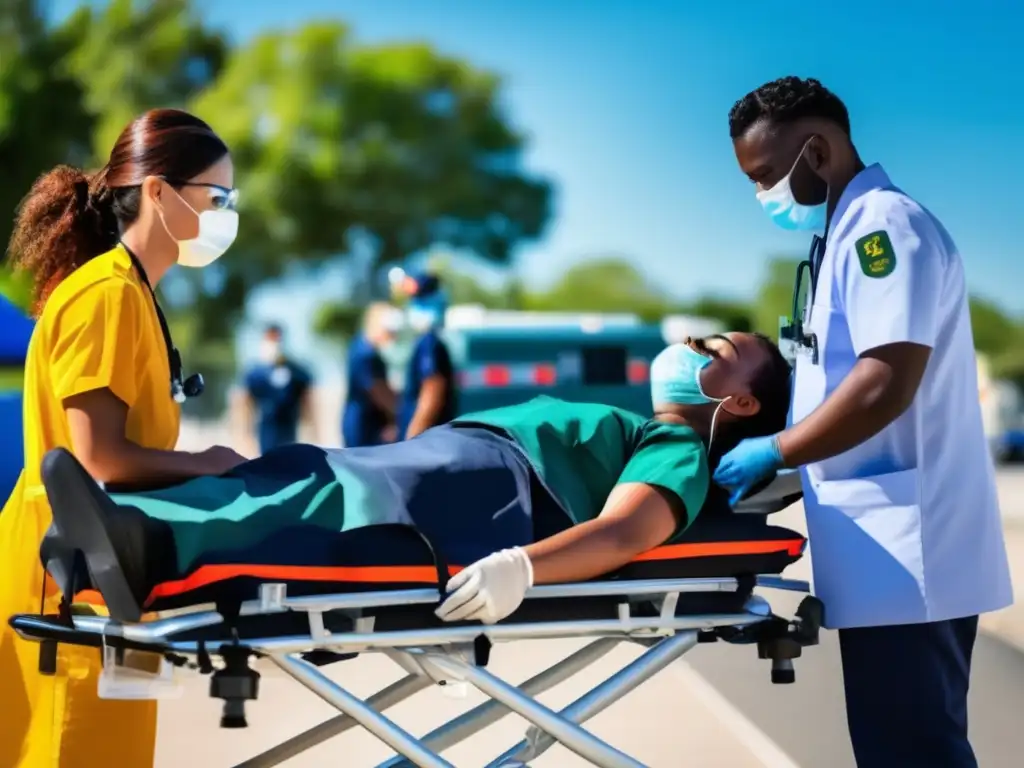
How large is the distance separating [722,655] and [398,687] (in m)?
3.89

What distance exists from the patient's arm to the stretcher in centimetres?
4

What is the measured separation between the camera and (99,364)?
3.29m

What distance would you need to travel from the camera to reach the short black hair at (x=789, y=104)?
3.49 meters

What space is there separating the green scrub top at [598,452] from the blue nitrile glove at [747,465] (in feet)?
0.16

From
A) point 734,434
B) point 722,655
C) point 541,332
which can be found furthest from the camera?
point 541,332

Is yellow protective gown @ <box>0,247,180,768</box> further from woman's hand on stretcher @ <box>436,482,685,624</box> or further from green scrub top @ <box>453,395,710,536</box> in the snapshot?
woman's hand on stretcher @ <box>436,482,685,624</box>

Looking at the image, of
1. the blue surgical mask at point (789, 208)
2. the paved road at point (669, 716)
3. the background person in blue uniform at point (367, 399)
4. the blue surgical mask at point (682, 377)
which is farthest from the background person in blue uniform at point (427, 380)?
the blue surgical mask at point (789, 208)

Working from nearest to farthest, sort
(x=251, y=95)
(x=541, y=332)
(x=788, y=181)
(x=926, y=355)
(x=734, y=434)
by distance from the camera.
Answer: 1. (x=926, y=355)
2. (x=788, y=181)
3. (x=734, y=434)
4. (x=541, y=332)
5. (x=251, y=95)

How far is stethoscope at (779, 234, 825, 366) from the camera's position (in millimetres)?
3494

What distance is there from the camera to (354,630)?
10.5 ft

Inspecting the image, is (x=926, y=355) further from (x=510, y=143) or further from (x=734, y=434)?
(x=510, y=143)

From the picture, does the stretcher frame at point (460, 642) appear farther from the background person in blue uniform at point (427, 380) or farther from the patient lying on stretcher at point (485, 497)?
the background person in blue uniform at point (427, 380)

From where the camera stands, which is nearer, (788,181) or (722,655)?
(788,181)

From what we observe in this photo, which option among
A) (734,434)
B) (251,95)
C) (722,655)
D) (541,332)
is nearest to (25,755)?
(734,434)
